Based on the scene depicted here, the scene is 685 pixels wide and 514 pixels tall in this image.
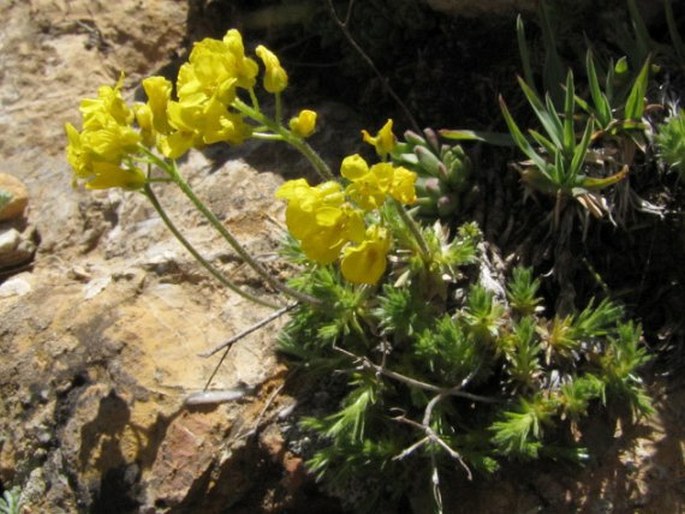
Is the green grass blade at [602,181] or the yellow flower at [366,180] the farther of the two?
the green grass blade at [602,181]

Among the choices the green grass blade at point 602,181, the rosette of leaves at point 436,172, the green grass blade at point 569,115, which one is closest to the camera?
the green grass blade at point 602,181

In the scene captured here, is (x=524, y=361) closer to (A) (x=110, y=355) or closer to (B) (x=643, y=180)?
(B) (x=643, y=180)

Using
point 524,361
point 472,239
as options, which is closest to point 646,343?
point 524,361

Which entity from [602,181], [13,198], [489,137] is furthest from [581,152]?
[13,198]

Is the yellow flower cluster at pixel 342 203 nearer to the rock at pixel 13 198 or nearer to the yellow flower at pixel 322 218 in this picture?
the yellow flower at pixel 322 218

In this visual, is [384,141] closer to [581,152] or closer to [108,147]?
[581,152]

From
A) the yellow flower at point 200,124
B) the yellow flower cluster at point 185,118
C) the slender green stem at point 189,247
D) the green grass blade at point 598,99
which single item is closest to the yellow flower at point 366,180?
the yellow flower cluster at point 185,118

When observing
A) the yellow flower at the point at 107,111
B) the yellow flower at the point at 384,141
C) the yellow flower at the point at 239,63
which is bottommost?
the yellow flower at the point at 384,141
